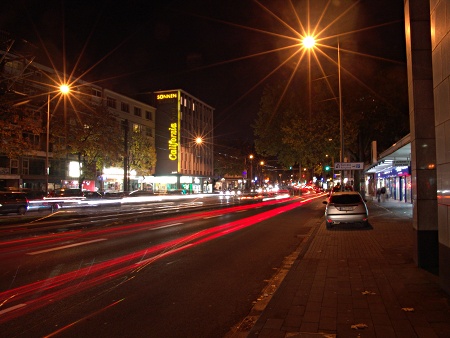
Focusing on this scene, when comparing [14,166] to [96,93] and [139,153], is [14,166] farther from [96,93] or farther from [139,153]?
[139,153]

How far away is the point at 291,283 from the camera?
713cm

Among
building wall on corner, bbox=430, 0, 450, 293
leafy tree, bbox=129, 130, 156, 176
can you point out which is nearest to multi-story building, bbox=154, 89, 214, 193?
leafy tree, bbox=129, 130, 156, 176

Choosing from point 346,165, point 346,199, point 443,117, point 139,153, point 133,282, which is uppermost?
point 139,153

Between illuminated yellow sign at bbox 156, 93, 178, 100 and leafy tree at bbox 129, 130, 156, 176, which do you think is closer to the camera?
leafy tree at bbox 129, 130, 156, 176

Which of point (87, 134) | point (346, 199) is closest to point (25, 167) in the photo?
point (87, 134)

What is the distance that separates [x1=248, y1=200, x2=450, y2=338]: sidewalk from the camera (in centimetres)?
474

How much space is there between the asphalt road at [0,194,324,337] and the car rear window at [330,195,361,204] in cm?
300

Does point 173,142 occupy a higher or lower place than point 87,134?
higher

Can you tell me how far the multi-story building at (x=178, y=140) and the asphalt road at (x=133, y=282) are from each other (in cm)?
5518

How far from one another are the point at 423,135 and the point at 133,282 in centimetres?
642

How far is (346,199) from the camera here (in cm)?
1664

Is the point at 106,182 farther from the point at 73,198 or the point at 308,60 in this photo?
the point at 308,60

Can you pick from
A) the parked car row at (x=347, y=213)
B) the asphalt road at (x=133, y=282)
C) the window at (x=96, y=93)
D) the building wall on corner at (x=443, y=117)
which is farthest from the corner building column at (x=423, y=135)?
the window at (x=96, y=93)

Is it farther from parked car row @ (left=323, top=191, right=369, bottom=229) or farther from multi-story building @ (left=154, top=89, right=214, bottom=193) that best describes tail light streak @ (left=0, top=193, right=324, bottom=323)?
multi-story building @ (left=154, top=89, right=214, bottom=193)
